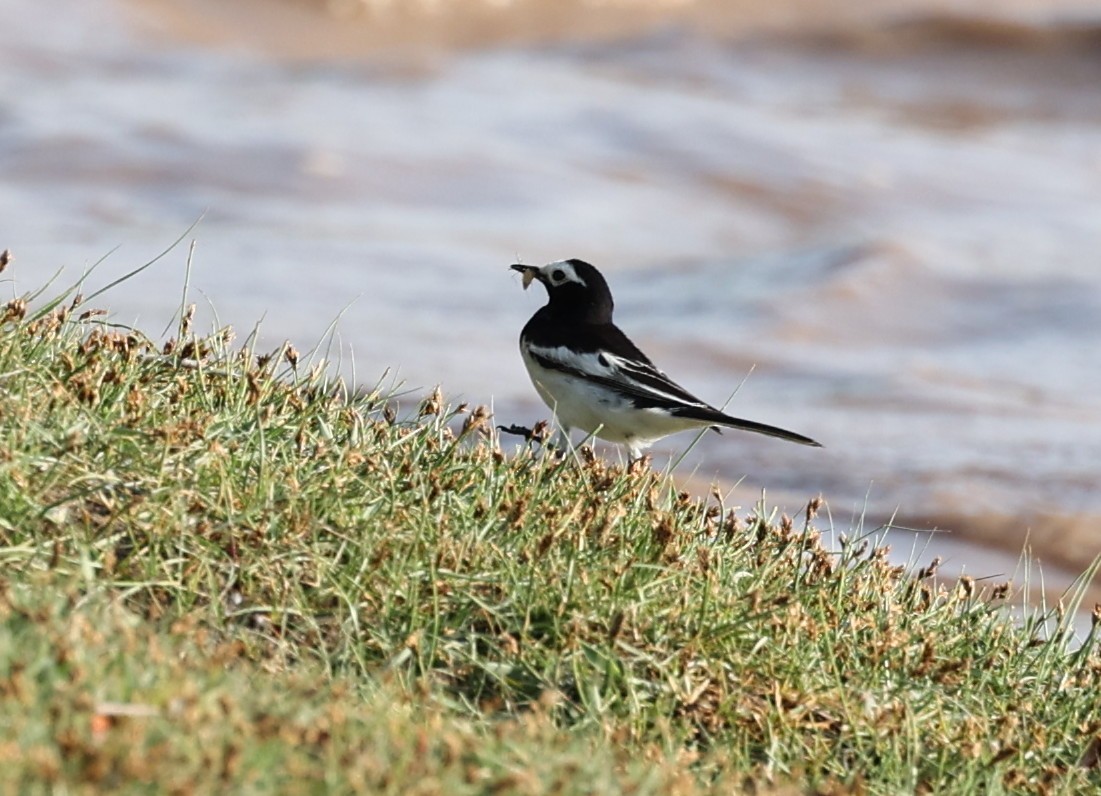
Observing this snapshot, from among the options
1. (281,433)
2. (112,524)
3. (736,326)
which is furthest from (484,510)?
(736,326)

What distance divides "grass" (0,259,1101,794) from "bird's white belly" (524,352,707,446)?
1238 millimetres

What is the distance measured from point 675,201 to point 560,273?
1191 centimetres

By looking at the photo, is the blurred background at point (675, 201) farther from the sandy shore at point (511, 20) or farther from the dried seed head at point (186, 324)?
the dried seed head at point (186, 324)

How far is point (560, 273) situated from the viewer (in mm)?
8492

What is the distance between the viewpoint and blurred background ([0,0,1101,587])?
13.2 m

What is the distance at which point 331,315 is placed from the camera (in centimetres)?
1477

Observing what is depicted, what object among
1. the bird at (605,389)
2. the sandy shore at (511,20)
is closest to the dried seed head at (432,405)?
the bird at (605,389)

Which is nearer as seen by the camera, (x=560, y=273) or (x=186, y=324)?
(x=186, y=324)

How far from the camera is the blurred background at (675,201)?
13242mm

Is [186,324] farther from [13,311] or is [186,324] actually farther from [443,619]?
[443,619]

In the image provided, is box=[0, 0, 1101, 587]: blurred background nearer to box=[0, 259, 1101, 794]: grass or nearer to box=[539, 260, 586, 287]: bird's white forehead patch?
box=[539, 260, 586, 287]: bird's white forehead patch

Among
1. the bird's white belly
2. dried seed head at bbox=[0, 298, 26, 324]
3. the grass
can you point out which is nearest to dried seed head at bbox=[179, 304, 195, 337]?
the grass

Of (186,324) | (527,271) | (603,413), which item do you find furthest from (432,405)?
(527,271)

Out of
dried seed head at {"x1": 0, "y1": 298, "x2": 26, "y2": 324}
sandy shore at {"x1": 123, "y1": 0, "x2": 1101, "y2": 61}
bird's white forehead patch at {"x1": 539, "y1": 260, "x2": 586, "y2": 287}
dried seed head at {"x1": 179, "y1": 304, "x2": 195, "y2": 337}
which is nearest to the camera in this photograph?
dried seed head at {"x1": 0, "y1": 298, "x2": 26, "y2": 324}
